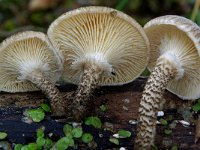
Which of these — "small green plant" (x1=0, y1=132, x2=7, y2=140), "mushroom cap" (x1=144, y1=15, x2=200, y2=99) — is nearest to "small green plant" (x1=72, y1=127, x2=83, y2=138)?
"small green plant" (x1=0, y1=132, x2=7, y2=140)

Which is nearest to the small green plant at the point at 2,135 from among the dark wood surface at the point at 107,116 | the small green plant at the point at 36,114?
the dark wood surface at the point at 107,116

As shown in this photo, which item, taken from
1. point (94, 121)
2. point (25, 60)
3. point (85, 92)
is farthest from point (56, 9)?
point (94, 121)

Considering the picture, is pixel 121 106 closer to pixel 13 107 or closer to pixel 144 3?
pixel 13 107

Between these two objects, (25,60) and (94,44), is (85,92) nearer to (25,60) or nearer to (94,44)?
(94,44)

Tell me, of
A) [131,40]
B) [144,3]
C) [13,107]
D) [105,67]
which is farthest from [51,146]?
[144,3]

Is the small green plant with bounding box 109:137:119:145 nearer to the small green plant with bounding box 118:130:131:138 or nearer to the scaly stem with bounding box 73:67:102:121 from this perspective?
the small green plant with bounding box 118:130:131:138
